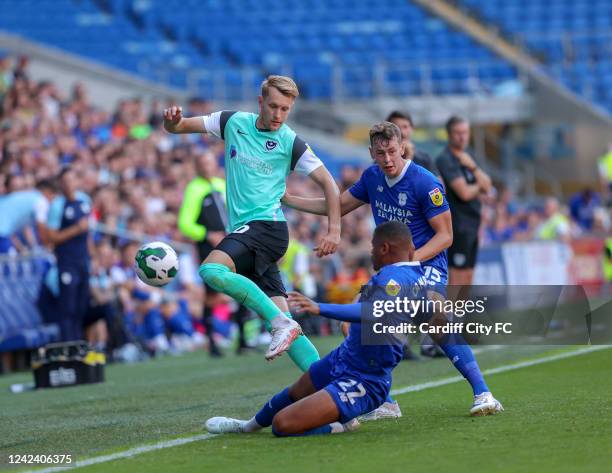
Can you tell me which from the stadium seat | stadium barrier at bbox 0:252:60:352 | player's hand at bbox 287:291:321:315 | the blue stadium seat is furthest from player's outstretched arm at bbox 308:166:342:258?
the stadium seat

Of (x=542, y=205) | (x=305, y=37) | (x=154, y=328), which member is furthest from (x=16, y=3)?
(x=154, y=328)

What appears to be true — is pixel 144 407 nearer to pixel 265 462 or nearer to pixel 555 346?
pixel 265 462

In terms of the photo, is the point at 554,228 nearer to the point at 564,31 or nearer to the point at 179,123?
the point at 564,31

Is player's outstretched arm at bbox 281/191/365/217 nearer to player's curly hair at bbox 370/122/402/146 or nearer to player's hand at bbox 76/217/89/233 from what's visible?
player's curly hair at bbox 370/122/402/146

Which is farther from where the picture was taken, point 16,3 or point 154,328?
point 16,3

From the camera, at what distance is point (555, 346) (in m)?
11.9

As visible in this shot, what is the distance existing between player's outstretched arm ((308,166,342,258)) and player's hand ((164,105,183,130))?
92cm

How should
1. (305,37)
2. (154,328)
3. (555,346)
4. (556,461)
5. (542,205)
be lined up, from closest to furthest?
(556,461), (555,346), (154,328), (542,205), (305,37)

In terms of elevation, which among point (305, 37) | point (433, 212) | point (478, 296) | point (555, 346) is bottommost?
point (555, 346)

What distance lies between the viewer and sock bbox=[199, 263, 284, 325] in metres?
7.53

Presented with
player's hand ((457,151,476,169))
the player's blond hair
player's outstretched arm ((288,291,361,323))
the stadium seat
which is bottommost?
player's outstretched arm ((288,291,361,323))

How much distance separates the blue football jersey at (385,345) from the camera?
260 inches

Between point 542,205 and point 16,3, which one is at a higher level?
point 16,3

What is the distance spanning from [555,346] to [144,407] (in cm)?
453
